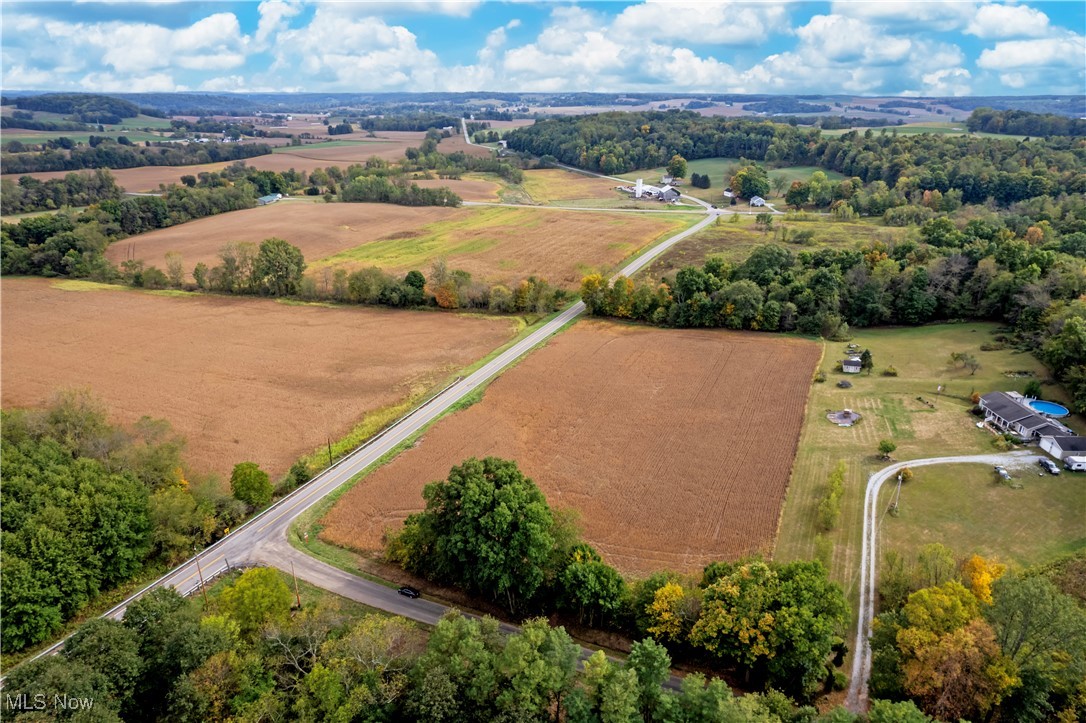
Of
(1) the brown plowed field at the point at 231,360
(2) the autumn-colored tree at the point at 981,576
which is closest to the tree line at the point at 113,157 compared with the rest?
(1) the brown plowed field at the point at 231,360

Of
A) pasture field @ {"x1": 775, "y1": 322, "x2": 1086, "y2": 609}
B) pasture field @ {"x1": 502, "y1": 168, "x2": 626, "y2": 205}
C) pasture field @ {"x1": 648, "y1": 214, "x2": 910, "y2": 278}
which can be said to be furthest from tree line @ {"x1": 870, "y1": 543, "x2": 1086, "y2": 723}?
pasture field @ {"x1": 502, "y1": 168, "x2": 626, "y2": 205}

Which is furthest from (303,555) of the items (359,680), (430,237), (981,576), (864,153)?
(864,153)

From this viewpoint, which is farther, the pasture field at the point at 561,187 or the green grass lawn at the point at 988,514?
the pasture field at the point at 561,187

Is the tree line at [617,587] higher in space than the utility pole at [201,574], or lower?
higher

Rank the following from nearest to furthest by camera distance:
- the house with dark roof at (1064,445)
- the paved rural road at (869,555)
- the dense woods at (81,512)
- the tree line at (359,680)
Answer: the tree line at (359,680), the paved rural road at (869,555), the dense woods at (81,512), the house with dark roof at (1064,445)

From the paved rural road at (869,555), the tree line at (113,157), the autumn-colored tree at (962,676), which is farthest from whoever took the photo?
the tree line at (113,157)

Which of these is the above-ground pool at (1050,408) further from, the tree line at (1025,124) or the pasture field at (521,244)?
the tree line at (1025,124)

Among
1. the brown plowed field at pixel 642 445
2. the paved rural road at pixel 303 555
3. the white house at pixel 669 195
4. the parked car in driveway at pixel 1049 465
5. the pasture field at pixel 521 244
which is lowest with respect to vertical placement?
the paved rural road at pixel 303 555
